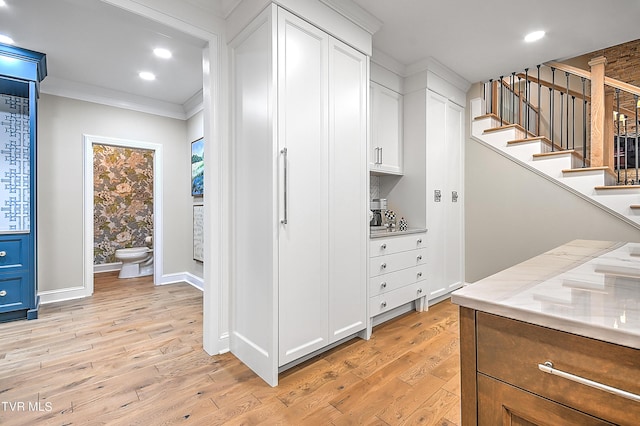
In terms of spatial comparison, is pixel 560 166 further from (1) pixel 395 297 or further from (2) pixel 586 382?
(2) pixel 586 382

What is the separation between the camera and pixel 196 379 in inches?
78.4

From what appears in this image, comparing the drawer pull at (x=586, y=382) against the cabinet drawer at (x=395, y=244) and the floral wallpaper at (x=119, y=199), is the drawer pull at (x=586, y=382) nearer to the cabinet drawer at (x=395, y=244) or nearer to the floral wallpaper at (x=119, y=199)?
the cabinet drawer at (x=395, y=244)

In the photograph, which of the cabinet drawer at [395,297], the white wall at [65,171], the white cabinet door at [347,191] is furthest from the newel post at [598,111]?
the white wall at [65,171]

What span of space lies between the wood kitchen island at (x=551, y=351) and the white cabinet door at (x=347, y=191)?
148cm

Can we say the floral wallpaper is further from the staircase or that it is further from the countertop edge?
the countertop edge

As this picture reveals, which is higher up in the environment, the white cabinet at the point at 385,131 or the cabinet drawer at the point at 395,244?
the white cabinet at the point at 385,131

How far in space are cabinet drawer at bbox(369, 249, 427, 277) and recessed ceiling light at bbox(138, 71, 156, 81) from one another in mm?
3272

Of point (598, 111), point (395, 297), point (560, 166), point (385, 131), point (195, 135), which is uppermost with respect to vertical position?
point (195, 135)

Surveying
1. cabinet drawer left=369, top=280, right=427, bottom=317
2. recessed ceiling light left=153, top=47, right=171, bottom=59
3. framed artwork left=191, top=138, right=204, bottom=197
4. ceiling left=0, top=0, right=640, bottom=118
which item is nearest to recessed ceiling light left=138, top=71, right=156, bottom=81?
ceiling left=0, top=0, right=640, bottom=118

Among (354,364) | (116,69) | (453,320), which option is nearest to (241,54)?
(116,69)

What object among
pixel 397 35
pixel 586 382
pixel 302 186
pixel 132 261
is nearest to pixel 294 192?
pixel 302 186

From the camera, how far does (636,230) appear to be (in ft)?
9.51

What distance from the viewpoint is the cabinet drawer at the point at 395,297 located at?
2.73 metres

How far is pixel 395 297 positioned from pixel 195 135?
3532mm
